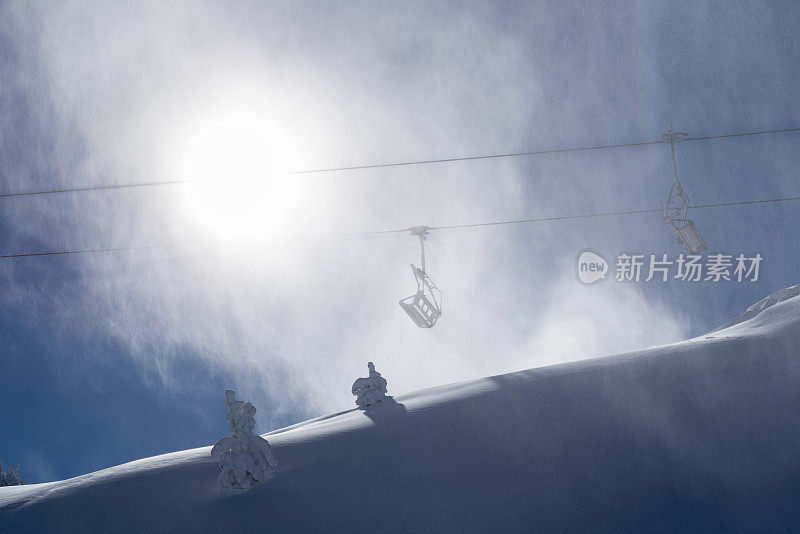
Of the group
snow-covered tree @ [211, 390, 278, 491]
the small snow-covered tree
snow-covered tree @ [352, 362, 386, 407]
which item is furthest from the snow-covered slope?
the small snow-covered tree

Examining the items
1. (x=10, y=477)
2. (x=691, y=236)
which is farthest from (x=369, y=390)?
(x=10, y=477)

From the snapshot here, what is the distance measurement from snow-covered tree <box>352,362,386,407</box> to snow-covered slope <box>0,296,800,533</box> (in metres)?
0.60

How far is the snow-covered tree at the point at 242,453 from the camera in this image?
15.2 metres

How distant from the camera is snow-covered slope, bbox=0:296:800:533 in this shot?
1391 cm

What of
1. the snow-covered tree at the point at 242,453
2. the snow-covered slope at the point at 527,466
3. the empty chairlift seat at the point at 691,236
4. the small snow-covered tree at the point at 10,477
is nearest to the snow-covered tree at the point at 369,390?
the snow-covered slope at the point at 527,466

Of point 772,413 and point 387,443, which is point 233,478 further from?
point 772,413

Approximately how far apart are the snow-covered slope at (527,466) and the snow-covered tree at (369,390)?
1.95ft

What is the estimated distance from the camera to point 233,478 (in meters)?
15.3

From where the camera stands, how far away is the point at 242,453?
1554cm

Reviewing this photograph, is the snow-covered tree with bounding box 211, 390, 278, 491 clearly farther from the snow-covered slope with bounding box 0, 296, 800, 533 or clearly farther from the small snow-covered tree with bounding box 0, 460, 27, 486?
the small snow-covered tree with bounding box 0, 460, 27, 486

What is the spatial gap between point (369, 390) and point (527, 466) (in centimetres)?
621

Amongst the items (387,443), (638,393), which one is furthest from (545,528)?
(638,393)

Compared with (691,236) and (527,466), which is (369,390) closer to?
(527,466)

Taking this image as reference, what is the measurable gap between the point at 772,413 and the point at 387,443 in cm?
1101
